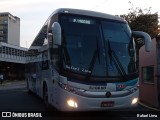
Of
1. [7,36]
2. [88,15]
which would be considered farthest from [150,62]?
[7,36]

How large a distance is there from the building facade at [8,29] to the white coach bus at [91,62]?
133290 millimetres

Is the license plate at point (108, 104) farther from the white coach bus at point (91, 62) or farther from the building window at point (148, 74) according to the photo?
the building window at point (148, 74)

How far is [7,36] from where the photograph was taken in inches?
5650

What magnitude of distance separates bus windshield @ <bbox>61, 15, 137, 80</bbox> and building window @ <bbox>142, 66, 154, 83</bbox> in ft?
23.5

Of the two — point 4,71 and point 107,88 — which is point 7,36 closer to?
point 4,71

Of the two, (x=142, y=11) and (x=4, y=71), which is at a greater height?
(x=142, y=11)

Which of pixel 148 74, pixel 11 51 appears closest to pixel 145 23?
pixel 148 74

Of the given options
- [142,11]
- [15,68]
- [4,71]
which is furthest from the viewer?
[15,68]

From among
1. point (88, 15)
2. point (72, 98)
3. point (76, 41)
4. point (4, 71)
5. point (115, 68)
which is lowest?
point (4, 71)

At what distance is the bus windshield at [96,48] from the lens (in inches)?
432

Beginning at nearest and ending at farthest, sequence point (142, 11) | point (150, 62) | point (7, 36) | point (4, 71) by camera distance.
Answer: point (150, 62) < point (142, 11) < point (4, 71) < point (7, 36)

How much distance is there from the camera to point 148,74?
1938cm

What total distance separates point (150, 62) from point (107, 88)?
827 cm

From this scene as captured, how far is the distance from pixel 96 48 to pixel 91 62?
512 millimetres
